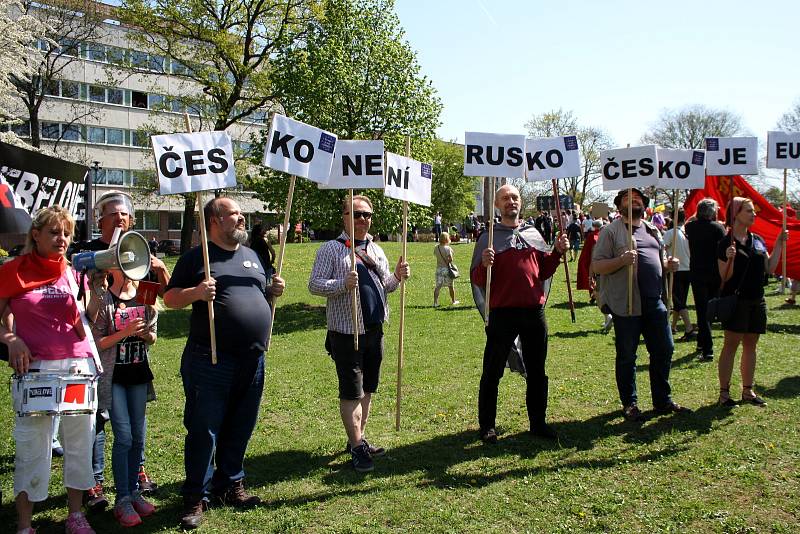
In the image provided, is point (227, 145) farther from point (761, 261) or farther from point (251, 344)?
point (761, 261)

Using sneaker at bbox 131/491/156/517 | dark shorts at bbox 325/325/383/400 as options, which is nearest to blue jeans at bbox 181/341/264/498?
sneaker at bbox 131/491/156/517

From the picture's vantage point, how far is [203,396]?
4.87 metres

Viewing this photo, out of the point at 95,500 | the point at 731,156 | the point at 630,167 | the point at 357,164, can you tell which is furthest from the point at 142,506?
the point at 731,156

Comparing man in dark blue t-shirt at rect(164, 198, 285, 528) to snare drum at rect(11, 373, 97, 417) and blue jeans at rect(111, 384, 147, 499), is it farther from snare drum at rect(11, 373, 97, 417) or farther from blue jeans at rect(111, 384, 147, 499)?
snare drum at rect(11, 373, 97, 417)

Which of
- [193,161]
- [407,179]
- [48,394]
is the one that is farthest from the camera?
[407,179]

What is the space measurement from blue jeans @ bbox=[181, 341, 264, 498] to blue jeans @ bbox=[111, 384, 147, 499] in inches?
14.3

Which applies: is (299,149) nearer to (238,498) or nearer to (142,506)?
(238,498)

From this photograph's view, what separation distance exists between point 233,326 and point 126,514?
1.55 meters

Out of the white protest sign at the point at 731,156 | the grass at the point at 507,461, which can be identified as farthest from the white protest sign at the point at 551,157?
the grass at the point at 507,461

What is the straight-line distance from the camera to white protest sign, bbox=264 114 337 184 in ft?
18.5

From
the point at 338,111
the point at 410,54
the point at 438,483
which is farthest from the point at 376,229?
the point at 438,483

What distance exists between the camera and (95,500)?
5.04 m

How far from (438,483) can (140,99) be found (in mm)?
58258

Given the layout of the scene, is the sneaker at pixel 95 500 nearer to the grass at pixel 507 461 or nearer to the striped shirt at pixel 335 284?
the grass at pixel 507 461
